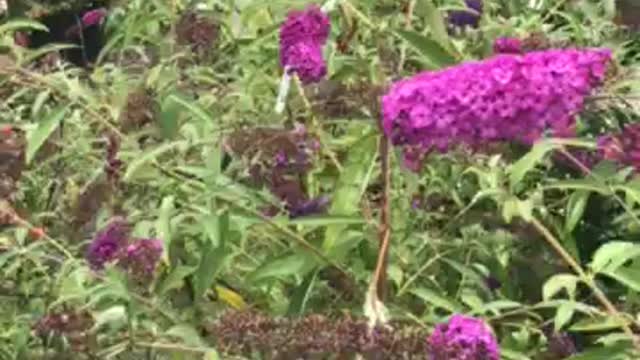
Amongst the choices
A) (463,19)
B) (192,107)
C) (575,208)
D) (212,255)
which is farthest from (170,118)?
(463,19)

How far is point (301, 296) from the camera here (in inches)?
88.9

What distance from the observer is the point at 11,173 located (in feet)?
8.80

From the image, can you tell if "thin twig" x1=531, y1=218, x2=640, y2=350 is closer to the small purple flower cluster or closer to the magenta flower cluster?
the magenta flower cluster

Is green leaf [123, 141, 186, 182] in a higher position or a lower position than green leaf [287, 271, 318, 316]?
higher

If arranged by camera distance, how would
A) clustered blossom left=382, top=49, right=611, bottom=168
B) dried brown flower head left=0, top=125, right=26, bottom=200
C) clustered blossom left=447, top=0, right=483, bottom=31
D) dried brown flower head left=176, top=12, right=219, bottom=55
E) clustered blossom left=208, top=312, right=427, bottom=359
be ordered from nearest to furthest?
clustered blossom left=208, top=312, right=427, bottom=359 < clustered blossom left=382, top=49, right=611, bottom=168 < dried brown flower head left=0, top=125, right=26, bottom=200 < dried brown flower head left=176, top=12, right=219, bottom=55 < clustered blossom left=447, top=0, right=483, bottom=31

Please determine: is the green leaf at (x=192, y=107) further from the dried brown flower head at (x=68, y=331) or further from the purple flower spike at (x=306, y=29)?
the dried brown flower head at (x=68, y=331)

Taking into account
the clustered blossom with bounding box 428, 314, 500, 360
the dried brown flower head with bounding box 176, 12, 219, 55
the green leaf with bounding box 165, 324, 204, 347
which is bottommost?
the green leaf with bounding box 165, 324, 204, 347

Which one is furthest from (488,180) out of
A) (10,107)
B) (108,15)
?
(108,15)

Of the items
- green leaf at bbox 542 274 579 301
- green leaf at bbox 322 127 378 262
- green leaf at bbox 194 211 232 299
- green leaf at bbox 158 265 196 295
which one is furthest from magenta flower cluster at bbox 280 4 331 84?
green leaf at bbox 542 274 579 301

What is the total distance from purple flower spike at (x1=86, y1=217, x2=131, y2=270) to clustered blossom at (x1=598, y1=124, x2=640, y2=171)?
75 centimetres

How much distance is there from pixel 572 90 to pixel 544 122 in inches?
2.5

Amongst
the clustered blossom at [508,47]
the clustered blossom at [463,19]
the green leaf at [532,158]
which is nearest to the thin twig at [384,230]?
the green leaf at [532,158]

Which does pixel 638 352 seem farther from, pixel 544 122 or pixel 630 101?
pixel 630 101

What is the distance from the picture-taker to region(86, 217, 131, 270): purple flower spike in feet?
7.66
